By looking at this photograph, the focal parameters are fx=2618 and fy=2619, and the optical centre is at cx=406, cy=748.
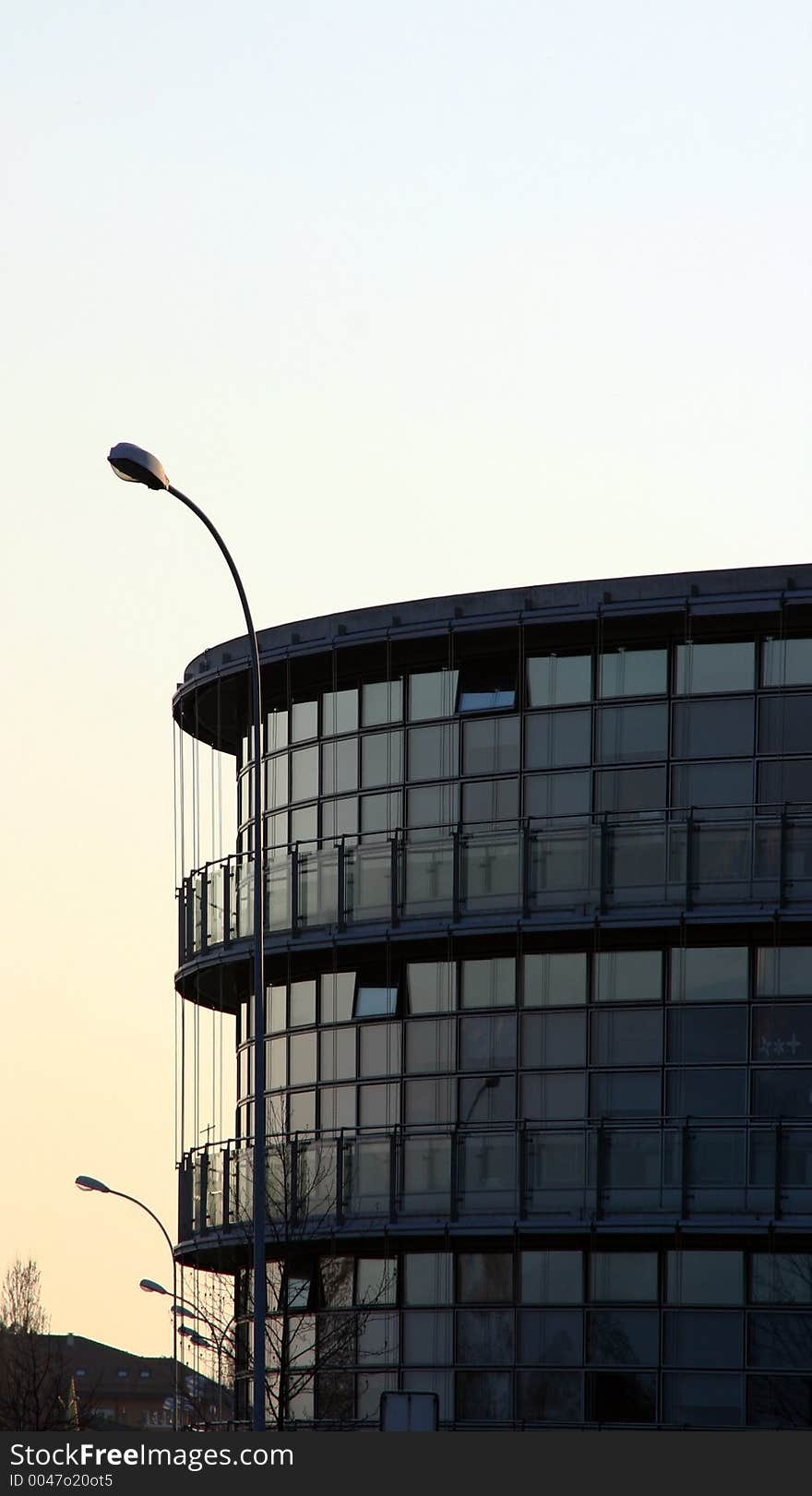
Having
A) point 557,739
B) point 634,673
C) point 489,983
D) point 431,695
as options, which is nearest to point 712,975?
point 489,983

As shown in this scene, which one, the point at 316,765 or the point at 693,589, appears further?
the point at 316,765

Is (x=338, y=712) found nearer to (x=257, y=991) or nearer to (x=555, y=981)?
(x=555, y=981)

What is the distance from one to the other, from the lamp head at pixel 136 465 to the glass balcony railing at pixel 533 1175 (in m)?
12.4

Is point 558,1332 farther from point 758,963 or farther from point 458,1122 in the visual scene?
point 758,963

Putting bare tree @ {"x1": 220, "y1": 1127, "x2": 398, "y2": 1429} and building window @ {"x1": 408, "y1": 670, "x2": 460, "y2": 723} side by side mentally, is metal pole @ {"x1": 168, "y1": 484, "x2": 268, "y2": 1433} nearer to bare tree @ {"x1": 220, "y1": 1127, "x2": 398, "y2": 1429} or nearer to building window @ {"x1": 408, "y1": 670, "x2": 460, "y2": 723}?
bare tree @ {"x1": 220, "y1": 1127, "x2": 398, "y2": 1429}

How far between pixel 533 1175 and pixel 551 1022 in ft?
6.97

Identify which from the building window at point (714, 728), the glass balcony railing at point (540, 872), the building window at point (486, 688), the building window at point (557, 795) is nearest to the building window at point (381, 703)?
the building window at point (486, 688)

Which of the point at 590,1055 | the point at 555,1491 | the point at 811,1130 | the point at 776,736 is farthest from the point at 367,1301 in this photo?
the point at 555,1491

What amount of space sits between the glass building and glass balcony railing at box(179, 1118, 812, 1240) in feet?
0.13

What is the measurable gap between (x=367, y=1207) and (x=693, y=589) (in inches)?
364

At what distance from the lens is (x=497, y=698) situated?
35625mm

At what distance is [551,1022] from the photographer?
34688 mm

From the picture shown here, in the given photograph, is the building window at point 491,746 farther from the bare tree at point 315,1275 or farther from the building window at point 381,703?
the bare tree at point 315,1275

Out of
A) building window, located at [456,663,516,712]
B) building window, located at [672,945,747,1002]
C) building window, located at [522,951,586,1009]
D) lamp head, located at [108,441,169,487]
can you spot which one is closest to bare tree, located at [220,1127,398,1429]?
building window, located at [522,951,586,1009]
